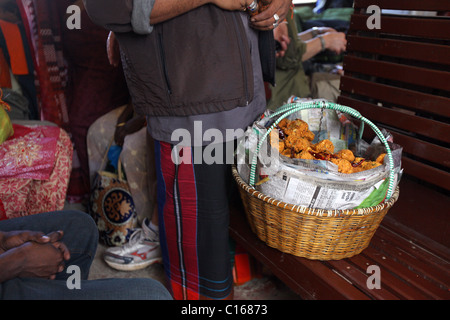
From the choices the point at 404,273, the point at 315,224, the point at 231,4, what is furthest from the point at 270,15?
the point at 404,273

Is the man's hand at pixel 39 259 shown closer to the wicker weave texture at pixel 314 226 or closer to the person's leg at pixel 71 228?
the person's leg at pixel 71 228

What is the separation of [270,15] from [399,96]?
2.06 feet

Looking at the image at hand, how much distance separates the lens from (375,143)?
1.31m

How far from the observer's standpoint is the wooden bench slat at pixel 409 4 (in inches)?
51.9

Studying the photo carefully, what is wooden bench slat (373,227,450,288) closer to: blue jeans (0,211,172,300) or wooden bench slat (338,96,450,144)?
wooden bench slat (338,96,450,144)

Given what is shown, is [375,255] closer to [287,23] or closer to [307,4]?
[287,23]

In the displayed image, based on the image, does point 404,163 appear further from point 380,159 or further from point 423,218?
point 380,159

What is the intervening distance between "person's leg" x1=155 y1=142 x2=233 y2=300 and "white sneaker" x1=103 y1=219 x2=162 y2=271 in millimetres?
282

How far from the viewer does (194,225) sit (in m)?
1.42

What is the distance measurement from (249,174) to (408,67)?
0.74m

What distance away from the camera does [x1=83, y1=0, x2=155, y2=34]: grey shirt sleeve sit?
105cm

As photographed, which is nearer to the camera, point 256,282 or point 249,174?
point 249,174

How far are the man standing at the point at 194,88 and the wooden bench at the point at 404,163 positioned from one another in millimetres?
204
